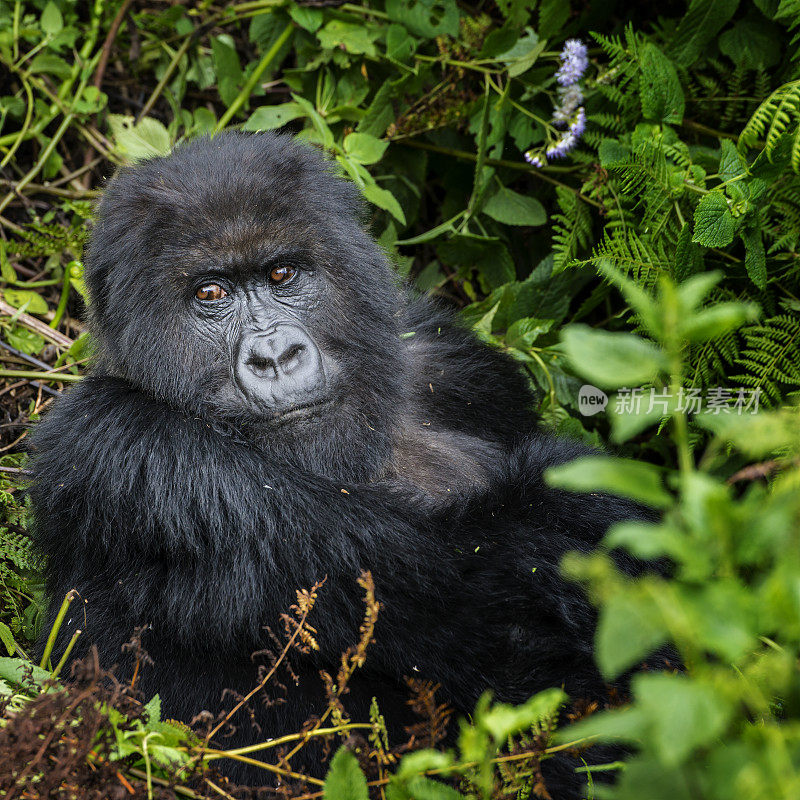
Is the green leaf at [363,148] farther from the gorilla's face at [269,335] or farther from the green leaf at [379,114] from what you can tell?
the gorilla's face at [269,335]

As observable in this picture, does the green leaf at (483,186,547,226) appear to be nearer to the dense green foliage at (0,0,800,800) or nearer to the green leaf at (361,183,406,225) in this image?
the dense green foliage at (0,0,800,800)

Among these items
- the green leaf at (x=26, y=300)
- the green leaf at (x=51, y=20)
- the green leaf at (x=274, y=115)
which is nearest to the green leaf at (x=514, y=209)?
the green leaf at (x=274, y=115)

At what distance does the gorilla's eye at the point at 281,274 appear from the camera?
9.92 feet

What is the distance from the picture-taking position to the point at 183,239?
294cm

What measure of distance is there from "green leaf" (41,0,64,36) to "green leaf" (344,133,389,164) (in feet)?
6.16

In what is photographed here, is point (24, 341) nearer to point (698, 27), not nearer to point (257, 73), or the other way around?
point (257, 73)

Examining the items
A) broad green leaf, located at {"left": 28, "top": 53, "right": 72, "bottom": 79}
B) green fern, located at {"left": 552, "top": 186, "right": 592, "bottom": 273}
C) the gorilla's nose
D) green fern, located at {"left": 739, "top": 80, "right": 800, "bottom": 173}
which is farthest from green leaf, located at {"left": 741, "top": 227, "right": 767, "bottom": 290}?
broad green leaf, located at {"left": 28, "top": 53, "right": 72, "bottom": 79}

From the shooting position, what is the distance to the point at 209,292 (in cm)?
298

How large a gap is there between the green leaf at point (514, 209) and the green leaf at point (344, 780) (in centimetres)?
344

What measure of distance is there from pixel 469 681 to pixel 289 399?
0.99 meters

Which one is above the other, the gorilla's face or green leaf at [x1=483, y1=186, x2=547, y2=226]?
the gorilla's face

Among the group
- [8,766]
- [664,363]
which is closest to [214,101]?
[8,766]

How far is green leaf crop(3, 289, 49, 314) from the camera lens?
14.3ft

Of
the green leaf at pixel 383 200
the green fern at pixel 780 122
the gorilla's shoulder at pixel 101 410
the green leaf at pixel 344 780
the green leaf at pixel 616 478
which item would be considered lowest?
the green leaf at pixel 383 200
